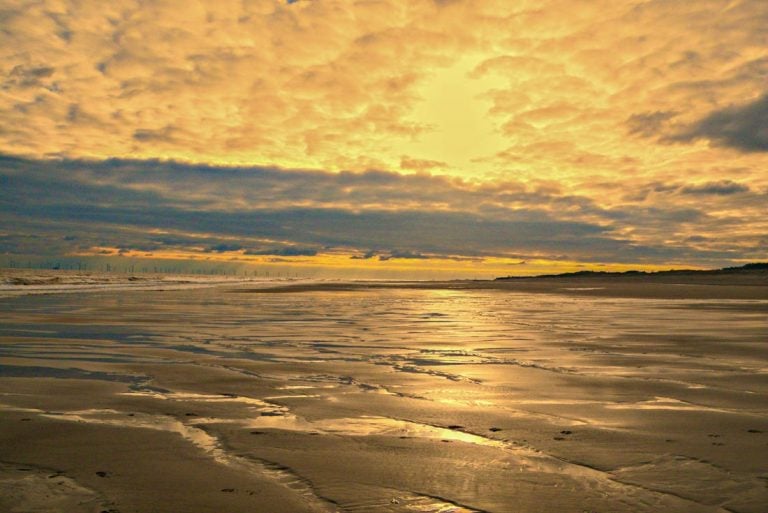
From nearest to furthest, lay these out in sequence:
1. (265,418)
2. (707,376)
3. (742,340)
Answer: (265,418) → (707,376) → (742,340)

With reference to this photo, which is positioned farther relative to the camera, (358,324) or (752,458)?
(358,324)

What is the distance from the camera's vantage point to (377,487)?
14.1 feet

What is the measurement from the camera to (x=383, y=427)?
606cm

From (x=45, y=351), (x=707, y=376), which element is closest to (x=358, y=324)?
(x=45, y=351)

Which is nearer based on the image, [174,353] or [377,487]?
[377,487]

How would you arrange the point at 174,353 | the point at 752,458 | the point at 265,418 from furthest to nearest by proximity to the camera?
the point at 174,353
the point at 265,418
the point at 752,458

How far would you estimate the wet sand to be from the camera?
4.15 m

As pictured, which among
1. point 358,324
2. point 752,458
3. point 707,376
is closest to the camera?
point 752,458

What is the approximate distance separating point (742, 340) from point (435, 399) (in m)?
Answer: 9.63

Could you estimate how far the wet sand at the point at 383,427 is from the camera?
415 cm

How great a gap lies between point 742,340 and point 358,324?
9.58m

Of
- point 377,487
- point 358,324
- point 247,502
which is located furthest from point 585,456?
point 358,324

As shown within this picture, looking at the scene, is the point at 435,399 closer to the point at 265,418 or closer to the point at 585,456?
the point at 265,418

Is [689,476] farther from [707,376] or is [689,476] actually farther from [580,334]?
[580,334]
